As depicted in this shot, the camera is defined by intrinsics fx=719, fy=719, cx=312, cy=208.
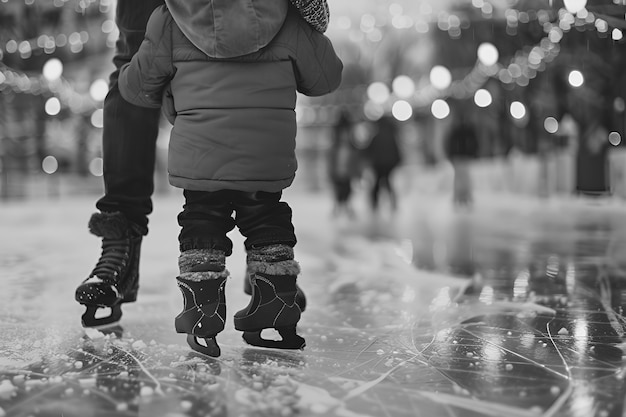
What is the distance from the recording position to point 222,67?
170cm

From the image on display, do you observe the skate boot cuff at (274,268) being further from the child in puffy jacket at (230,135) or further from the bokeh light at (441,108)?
the bokeh light at (441,108)

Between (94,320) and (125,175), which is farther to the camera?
(125,175)

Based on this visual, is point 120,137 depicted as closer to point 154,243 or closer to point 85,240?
point 154,243

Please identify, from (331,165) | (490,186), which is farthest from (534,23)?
(490,186)

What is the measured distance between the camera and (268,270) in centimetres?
173

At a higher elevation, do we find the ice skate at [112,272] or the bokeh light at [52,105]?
the bokeh light at [52,105]

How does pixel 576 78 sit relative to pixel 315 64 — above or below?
above

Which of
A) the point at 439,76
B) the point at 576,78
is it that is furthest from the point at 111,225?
the point at 439,76

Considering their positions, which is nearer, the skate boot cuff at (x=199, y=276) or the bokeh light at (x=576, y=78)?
the skate boot cuff at (x=199, y=276)

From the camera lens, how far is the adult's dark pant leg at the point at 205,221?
1.68 metres

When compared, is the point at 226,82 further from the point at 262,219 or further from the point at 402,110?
the point at 402,110

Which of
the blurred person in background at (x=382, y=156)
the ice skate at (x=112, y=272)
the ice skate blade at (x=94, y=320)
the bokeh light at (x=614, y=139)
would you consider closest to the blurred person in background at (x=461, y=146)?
the blurred person in background at (x=382, y=156)

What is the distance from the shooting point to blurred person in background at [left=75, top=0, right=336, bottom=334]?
80.0 inches

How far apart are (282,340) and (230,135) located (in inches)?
19.6
